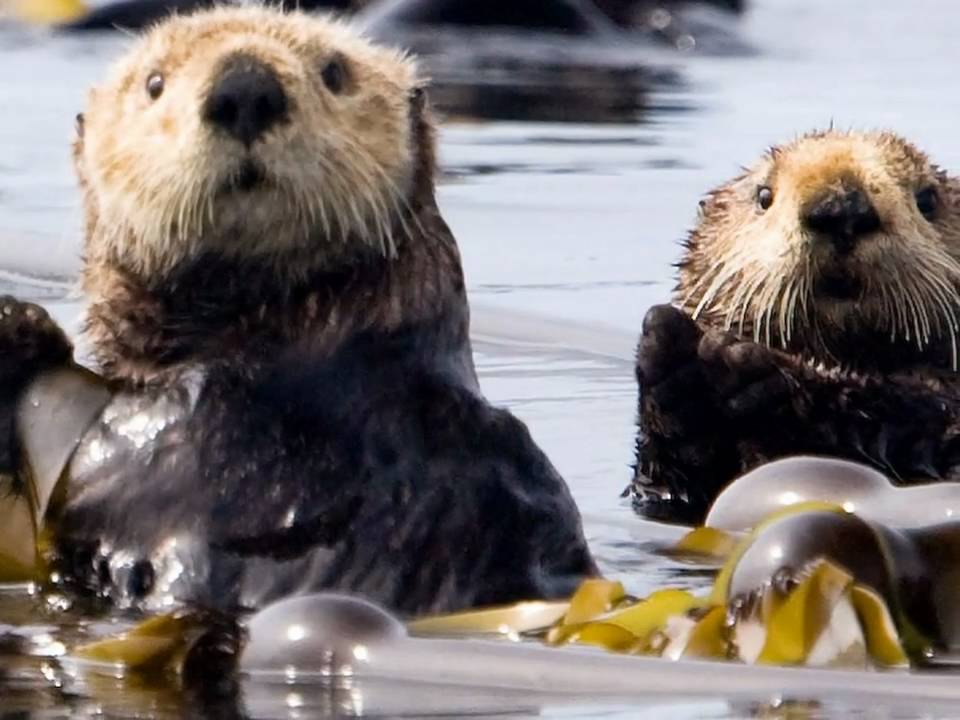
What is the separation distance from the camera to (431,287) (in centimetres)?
552

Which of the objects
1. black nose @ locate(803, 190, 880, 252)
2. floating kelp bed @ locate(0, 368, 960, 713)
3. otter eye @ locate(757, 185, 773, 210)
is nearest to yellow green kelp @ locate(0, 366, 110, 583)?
floating kelp bed @ locate(0, 368, 960, 713)

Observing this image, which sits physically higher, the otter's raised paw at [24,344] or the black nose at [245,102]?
the black nose at [245,102]

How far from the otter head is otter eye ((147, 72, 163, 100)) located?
2.02 meters

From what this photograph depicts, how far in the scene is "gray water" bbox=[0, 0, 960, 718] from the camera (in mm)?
5926

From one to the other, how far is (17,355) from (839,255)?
2.38m

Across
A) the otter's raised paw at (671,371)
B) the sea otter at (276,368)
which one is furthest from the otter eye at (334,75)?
the otter's raised paw at (671,371)

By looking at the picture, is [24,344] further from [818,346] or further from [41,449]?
[818,346]

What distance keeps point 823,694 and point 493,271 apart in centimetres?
546

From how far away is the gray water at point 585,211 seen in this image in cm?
593

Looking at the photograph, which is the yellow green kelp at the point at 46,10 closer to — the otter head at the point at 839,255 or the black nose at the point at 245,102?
the otter head at the point at 839,255

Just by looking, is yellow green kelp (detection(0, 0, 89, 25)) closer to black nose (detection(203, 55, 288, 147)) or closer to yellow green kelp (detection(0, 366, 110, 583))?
yellow green kelp (detection(0, 366, 110, 583))

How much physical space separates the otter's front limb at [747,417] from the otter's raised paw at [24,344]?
74.7 inches

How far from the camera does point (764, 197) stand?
291 inches

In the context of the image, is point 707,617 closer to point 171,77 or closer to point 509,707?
point 509,707
